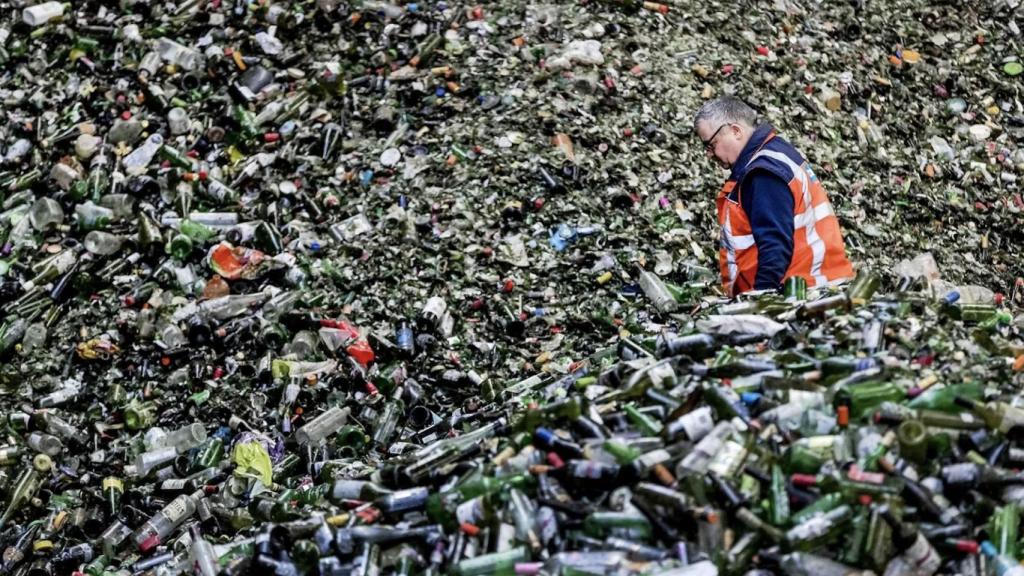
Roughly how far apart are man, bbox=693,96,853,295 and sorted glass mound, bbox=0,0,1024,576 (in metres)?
0.41

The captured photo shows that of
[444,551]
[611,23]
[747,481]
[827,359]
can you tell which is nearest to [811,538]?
[747,481]

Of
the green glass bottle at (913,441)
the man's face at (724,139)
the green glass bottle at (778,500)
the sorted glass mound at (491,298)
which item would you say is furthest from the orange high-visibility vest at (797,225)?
the green glass bottle at (778,500)

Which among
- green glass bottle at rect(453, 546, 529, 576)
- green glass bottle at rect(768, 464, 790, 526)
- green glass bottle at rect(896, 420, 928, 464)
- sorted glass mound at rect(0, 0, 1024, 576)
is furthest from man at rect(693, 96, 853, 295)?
green glass bottle at rect(453, 546, 529, 576)

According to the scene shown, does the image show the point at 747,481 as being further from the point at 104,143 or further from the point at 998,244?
the point at 104,143

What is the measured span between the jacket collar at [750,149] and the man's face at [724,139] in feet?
0.20

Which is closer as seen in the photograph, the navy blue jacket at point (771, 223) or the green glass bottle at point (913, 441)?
the green glass bottle at point (913, 441)

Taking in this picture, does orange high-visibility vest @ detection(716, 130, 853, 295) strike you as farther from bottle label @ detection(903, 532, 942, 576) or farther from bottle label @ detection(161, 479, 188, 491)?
bottle label @ detection(161, 479, 188, 491)

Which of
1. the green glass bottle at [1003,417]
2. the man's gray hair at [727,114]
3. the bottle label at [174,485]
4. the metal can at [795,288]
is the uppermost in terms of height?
the man's gray hair at [727,114]

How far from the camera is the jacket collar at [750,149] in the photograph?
273 inches

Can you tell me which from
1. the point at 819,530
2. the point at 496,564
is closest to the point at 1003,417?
the point at 819,530

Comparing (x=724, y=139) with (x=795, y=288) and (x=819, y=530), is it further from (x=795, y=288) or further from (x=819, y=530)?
(x=819, y=530)

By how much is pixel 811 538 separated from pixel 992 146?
761 cm

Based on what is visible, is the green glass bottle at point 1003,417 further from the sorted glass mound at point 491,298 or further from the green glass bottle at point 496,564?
the green glass bottle at point 496,564

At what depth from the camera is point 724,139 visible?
7043mm
